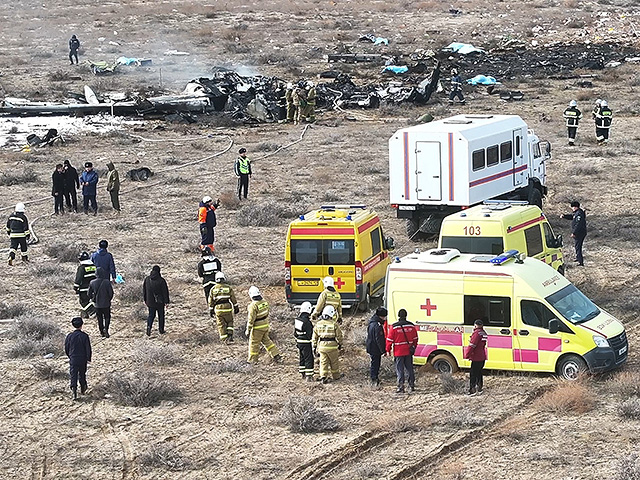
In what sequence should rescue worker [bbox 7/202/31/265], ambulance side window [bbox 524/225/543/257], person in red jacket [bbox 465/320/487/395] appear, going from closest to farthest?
1. person in red jacket [bbox 465/320/487/395]
2. ambulance side window [bbox 524/225/543/257]
3. rescue worker [bbox 7/202/31/265]

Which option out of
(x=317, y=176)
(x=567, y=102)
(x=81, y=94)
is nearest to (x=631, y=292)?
(x=317, y=176)

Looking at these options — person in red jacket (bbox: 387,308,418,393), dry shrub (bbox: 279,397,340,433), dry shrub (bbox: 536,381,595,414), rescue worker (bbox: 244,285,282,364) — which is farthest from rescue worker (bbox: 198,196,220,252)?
dry shrub (bbox: 536,381,595,414)

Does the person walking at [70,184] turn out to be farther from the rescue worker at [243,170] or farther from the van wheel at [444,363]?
the van wheel at [444,363]

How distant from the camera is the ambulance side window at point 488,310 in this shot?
54.5 ft

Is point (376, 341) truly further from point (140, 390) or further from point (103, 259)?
point (103, 259)

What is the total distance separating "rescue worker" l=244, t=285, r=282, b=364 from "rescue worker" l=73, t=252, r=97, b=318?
3.90 meters

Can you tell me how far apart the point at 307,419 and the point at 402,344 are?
2082 mm

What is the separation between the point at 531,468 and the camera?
13367 mm

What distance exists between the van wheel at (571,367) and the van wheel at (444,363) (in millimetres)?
1558

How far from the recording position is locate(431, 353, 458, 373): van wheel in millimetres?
17031

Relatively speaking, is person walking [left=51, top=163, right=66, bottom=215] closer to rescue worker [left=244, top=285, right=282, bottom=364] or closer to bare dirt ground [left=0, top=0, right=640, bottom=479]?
bare dirt ground [left=0, top=0, right=640, bottom=479]

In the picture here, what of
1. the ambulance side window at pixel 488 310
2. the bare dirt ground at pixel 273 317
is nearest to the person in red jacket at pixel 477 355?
the bare dirt ground at pixel 273 317

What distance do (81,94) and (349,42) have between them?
24550 mm

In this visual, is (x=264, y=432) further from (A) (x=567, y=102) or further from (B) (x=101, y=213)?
(A) (x=567, y=102)
